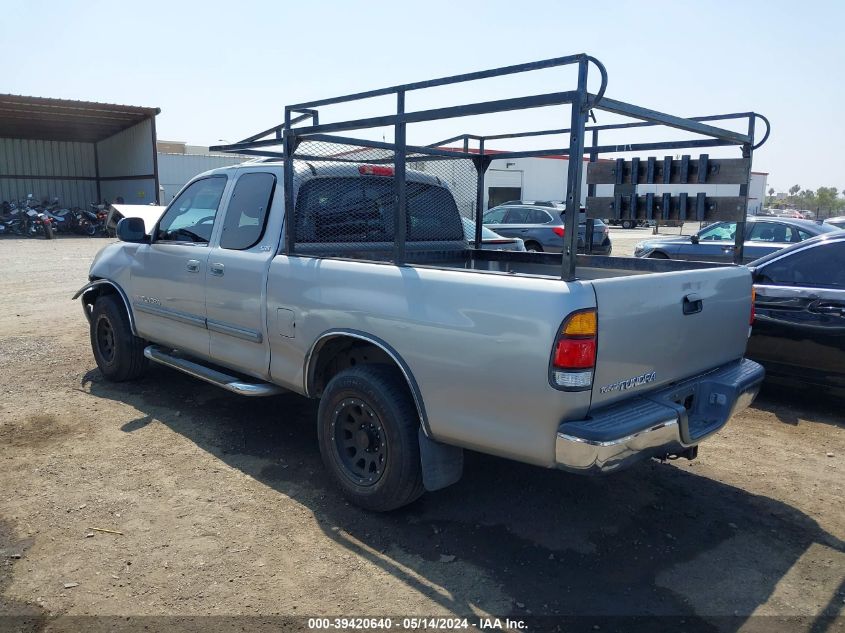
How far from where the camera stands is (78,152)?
3122cm

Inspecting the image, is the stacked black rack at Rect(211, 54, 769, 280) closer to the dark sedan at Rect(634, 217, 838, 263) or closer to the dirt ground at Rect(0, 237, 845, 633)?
the dirt ground at Rect(0, 237, 845, 633)

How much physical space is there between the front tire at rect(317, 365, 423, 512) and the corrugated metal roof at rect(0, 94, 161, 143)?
2337 cm

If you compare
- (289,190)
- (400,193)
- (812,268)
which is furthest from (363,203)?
(812,268)

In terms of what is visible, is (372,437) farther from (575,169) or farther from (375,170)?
(375,170)

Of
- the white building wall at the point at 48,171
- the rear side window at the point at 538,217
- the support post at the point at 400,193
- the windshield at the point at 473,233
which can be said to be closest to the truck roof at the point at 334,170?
the support post at the point at 400,193

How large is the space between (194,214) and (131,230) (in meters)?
0.60

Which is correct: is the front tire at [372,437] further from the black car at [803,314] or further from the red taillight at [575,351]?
the black car at [803,314]

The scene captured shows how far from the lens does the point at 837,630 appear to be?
2.80 m

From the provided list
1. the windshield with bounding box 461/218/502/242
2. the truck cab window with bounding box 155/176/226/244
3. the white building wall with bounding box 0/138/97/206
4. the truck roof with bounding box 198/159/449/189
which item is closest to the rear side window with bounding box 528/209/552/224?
the windshield with bounding box 461/218/502/242

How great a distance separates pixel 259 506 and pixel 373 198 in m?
2.25

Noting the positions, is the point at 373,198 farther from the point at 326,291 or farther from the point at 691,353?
the point at 691,353

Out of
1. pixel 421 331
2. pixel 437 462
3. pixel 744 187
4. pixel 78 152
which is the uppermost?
pixel 78 152

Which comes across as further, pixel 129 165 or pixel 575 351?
pixel 129 165

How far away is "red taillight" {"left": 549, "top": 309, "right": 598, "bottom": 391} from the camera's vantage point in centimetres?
275
